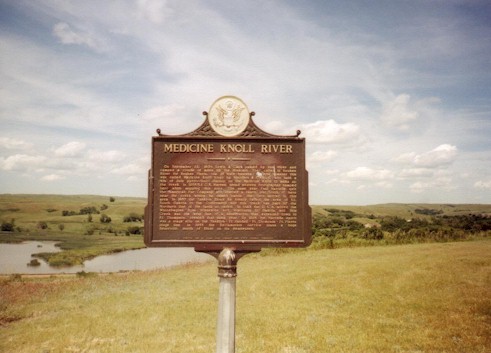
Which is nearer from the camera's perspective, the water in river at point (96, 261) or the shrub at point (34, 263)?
the water in river at point (96, 261)

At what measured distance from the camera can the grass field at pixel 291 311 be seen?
28.8 ft

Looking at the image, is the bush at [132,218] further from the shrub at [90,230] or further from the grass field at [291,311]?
the grass field at [291,311]

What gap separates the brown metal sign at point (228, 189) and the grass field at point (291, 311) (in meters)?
3.66

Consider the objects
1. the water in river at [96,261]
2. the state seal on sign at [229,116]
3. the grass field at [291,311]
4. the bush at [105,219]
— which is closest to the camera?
the state seal on sign at [229,116]

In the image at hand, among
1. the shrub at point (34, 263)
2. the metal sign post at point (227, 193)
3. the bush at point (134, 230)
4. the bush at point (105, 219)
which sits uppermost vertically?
the metal sign post at point (227, 193)

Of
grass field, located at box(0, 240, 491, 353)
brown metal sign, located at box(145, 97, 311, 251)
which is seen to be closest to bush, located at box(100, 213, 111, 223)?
grass field, located at box(0, 240, 491, 353)

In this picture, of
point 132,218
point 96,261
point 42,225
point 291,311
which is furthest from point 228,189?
point 132,218

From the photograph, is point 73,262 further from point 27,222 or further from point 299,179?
point 27,222

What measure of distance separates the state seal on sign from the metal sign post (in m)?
0.02

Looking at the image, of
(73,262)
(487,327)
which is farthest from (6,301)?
(73,262)

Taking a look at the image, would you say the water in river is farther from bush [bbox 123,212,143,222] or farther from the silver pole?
bush [bbox 123,212,143,222]

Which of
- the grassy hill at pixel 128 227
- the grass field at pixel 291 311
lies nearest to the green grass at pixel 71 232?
the grassy hill at pixel 128 227

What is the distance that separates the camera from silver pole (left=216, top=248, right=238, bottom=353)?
19.7 ft

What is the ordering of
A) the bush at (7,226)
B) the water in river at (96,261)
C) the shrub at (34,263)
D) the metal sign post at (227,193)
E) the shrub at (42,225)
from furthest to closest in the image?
the shrub at (42,225), the bush at (7,226), the shrub at (34,263), the water in river at (96,261), the metal sign post at (227,193)
